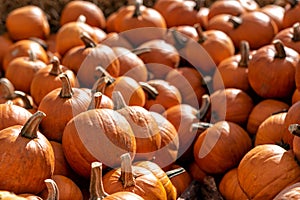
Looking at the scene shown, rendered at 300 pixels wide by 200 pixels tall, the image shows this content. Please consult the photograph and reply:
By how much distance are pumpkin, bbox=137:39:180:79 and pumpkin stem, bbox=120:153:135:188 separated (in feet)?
3.91

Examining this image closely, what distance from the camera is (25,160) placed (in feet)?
6.17

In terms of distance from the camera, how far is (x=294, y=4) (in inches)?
128

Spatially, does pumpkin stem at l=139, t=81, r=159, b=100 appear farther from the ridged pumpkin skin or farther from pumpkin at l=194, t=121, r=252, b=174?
the ridged pumpkin skin

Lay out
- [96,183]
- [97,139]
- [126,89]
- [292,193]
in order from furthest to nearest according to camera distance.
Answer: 1. [126,89]
2. [97,139]
3. [96,183]
4. [292,193]

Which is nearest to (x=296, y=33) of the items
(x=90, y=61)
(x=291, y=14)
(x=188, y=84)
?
(x=291, y=14)

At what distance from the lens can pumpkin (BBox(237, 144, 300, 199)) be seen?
192 centimetres

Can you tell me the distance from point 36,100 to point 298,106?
1.32 m

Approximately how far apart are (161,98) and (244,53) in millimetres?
546

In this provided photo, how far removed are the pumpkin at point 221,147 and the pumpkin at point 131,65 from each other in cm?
56

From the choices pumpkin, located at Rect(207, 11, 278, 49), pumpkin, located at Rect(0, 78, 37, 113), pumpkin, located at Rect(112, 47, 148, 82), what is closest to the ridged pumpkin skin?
pumpkin, located at Rect(0, 78, 37, 113)

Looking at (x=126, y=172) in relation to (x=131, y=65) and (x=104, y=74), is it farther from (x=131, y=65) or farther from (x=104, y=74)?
(x=131, y=65)

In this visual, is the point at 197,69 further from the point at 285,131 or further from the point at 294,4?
the point at 285,131

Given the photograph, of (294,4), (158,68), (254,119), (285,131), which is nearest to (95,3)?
(158,68)

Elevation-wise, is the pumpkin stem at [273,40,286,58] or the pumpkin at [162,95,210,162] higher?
the pumpkin stem at [273,40,286,58]
